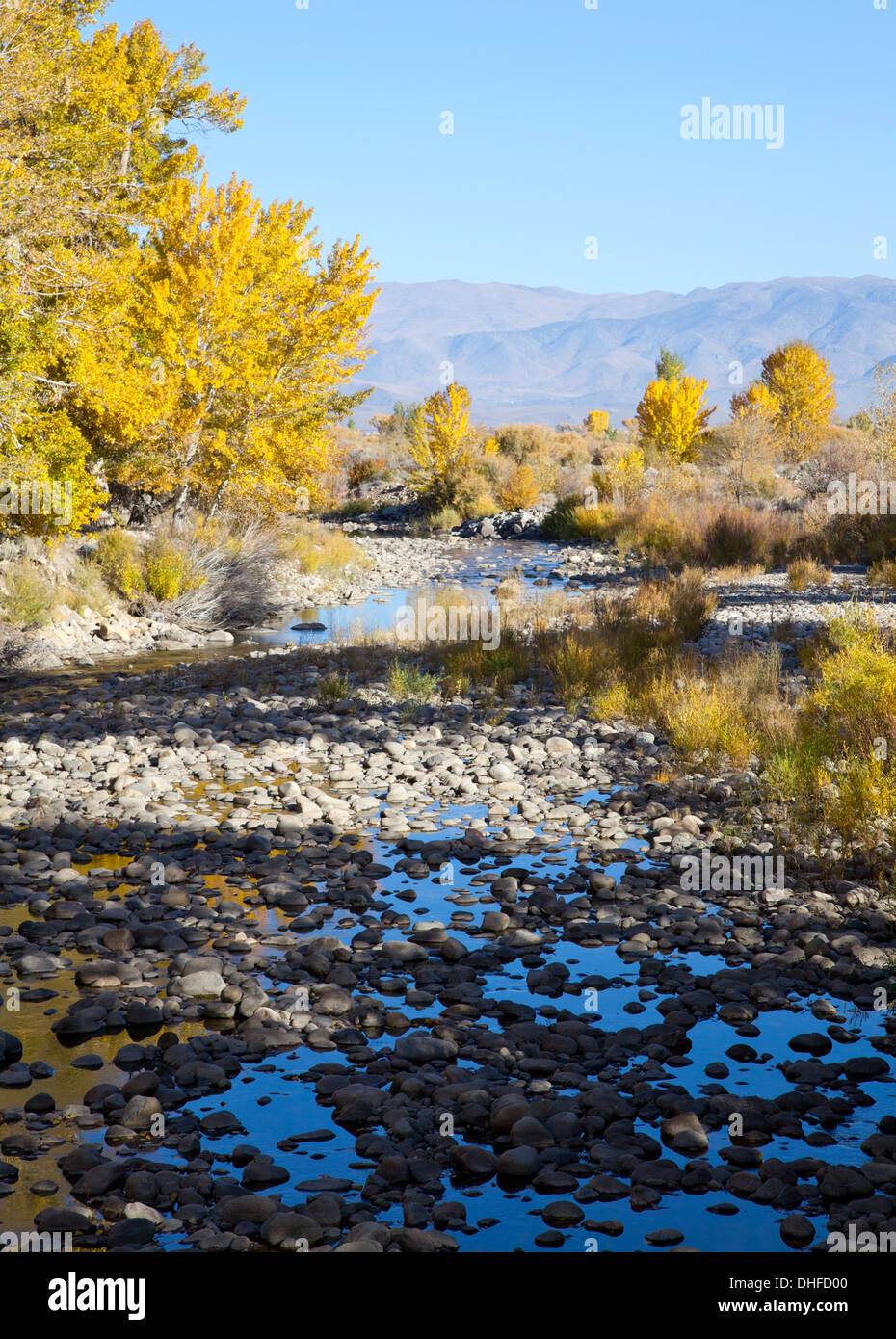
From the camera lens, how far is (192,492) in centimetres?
2036

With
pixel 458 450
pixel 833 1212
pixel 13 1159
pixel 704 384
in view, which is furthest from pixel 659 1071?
pixel 704 384

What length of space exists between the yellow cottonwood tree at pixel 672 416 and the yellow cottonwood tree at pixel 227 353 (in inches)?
967

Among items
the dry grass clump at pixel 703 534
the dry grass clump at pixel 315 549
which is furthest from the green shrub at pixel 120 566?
the dry grass clump at pixel 703 534

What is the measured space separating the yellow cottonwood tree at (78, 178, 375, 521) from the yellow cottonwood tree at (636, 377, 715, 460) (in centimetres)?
2457

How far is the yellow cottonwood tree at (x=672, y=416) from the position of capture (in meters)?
43.3

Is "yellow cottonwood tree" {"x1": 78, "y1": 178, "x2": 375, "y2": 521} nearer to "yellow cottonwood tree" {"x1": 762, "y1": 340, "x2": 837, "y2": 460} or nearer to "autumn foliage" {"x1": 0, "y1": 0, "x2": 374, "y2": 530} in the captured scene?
"autumn foliage" {"x1": 0, "y1": 0, "x2": 374, "y2": 530}

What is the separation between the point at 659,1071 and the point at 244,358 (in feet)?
53.8

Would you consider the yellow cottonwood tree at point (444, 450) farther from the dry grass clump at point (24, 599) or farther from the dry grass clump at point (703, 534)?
the dry grass clump at point (24, 599)

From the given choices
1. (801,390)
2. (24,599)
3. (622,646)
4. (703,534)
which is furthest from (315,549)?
(801,390)

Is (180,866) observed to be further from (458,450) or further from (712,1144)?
(458,450)

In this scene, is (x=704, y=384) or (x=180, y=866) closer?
(x=180, y=866)

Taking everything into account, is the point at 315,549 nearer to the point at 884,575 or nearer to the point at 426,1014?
the point at 884,575

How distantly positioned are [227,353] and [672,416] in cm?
2820

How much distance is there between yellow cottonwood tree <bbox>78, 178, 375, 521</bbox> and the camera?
17.2 meters
